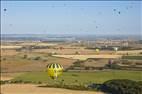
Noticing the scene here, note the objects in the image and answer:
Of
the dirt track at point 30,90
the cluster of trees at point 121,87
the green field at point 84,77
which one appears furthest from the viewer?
the green field at point 84,77

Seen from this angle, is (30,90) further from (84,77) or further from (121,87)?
(84,77)

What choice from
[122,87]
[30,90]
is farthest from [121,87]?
[30,90]

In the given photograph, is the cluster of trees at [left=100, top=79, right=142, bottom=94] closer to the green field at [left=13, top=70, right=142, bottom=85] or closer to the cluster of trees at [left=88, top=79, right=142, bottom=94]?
the cluster of trees at [left=88, top=79, right=142, bottom=94]

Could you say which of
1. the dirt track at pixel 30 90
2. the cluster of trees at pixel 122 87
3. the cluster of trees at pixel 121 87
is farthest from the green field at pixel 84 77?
the cluster of trees at pixel 122 87

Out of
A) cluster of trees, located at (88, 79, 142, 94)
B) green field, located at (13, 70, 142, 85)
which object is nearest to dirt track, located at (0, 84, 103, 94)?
cluster of trees, located at (88, 79, 142, 94)

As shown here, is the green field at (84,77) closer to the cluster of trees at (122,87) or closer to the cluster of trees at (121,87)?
the cluster of trees at (121,87)

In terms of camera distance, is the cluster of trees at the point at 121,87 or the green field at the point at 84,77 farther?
the green field at the point at 84,77

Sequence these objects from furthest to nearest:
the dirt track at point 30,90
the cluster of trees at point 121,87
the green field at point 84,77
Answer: the green field at point 84,77 < the dirt track at point 30,90 < the cluster of trees at point 121,87

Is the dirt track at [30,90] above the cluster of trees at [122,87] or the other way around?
the other way around

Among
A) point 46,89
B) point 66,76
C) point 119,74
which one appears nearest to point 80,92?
point 46,89

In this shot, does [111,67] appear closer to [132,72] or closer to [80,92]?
[132,72]
